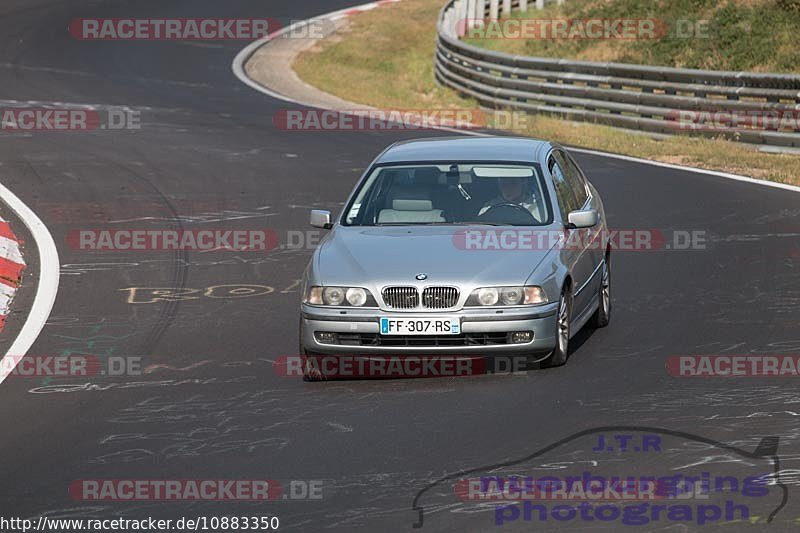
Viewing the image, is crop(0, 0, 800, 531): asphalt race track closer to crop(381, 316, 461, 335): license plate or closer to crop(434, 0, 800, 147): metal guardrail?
crop(381, 316, 461, 335): license plate

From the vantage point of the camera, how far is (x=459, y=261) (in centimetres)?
996

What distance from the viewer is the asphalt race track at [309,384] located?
303 inches

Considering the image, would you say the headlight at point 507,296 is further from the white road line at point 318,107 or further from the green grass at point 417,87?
the green grass at point 417,87

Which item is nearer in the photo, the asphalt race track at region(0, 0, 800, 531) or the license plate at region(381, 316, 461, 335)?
the asphalt race track at region(0, 0, 800, 531)

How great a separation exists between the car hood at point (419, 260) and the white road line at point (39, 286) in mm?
2471

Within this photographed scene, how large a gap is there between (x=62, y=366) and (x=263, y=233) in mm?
5480

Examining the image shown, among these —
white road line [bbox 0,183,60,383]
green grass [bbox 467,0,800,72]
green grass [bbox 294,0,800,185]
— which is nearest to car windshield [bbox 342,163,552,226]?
white road line [bbox 0,183,60,383]

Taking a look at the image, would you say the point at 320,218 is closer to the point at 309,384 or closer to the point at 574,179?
the point at 309,384

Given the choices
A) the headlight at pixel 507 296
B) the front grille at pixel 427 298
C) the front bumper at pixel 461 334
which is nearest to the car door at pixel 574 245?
the headlight at pixel 507 296

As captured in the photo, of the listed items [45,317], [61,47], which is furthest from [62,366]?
[61,47]

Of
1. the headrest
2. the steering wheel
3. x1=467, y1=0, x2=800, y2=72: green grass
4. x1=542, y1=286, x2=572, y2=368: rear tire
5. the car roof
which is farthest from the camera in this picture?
x1=467, y1=0, x2=800, y2=72: green grass

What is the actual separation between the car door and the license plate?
44.5 inches

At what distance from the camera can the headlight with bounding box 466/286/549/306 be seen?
973cm

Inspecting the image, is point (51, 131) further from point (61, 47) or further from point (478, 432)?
point (478, 432)
